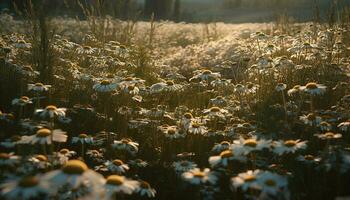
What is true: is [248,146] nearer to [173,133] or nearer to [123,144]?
[123,144]

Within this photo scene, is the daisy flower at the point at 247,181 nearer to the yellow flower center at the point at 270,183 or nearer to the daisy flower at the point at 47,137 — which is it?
the yellow flower center at the point at 270,183

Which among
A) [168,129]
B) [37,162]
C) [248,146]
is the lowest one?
[168,129]

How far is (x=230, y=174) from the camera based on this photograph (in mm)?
4027

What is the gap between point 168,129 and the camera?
486 centimetres

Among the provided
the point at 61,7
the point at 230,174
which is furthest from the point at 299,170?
the point at 61,7

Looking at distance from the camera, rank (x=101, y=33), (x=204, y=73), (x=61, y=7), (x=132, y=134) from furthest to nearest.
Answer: (x=61, y=7) → (x=101, y=33) → (x=204, y=73) → (x=132, y=134)

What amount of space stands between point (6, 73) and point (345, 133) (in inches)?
162

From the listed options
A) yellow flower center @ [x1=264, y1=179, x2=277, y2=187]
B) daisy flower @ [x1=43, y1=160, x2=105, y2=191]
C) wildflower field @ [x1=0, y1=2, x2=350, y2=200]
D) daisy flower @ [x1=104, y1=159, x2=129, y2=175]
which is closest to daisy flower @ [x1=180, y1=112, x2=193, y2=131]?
wildflower field @ [x1=0, y1=2, x2=350, y2=200]

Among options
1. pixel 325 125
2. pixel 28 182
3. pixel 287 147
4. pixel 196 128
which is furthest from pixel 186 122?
pixel 28 182

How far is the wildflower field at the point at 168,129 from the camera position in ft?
10.7

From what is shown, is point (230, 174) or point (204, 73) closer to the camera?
point (230, 174)

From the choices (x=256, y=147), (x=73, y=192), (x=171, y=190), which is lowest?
(x=171, y=190)

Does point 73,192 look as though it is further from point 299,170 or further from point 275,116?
point 275,116

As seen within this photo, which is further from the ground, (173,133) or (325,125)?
(325,125)
